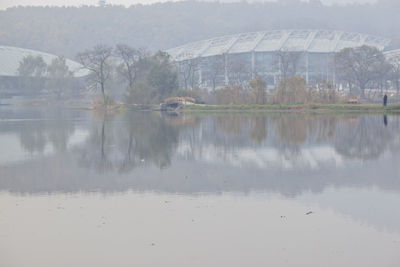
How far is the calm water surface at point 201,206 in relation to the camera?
20.9 ft

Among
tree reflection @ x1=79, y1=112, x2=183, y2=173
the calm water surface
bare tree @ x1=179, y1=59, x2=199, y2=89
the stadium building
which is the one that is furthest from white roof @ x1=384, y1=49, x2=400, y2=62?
the calm water surface

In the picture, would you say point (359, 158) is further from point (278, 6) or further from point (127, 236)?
point (278, 6)

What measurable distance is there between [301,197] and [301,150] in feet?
20.8

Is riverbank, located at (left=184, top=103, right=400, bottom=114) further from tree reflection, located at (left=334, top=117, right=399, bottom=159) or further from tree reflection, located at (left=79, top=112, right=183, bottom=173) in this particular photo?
tree reflection, located at (left=79, top=112, right=183, bottom=173)

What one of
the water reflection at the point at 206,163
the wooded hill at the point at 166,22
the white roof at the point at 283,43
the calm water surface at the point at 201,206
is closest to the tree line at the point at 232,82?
the white roof at the point at 283,43

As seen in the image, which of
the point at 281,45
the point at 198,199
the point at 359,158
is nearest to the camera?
the point at 198,199

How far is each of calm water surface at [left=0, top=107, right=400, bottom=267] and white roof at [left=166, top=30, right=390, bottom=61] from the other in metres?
74.7

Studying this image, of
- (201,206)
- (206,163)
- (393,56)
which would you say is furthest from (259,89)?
(393,56)

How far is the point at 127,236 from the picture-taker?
6980 mm

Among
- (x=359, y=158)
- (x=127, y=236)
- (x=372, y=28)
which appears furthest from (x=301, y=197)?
(x=372, y=28)

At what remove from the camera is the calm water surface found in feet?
20.9

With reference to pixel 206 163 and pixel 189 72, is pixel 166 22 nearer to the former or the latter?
pixel 189 72

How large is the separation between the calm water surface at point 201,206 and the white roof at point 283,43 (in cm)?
7471

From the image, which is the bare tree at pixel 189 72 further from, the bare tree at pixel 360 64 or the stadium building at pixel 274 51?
the bare tree at pixel 360 64
